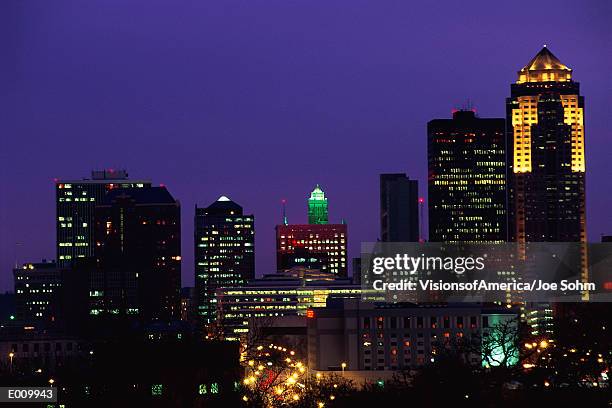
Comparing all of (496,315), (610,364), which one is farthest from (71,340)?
(610,364)

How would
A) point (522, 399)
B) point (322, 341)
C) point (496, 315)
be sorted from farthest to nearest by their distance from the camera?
point (496, 315) → point (322, 341) → point (522, 399)

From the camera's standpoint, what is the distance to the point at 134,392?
249ft

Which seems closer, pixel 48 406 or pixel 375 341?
pixel 48 406

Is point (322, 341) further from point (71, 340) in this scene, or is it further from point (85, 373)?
point (85, 373)

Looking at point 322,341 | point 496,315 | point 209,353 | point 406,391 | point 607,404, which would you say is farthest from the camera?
point 496,315

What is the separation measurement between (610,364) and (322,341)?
120655mm

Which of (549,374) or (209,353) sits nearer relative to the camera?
(549,374)

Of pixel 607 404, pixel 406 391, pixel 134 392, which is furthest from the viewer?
pixel 134 392

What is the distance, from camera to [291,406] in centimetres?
7844

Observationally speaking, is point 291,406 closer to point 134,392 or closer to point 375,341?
point 134,392

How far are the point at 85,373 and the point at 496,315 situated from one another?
116549mm

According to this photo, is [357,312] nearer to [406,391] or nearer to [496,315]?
[496,315]

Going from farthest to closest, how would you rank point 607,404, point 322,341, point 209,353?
point 322,341
point 209,353
point 607,404

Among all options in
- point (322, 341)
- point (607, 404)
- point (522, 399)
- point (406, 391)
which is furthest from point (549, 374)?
point (322, 341)
